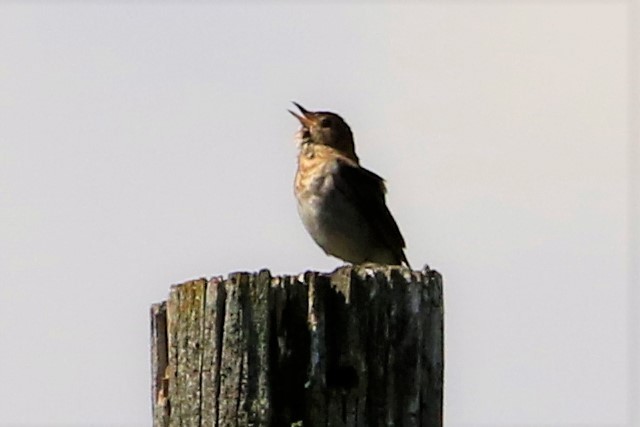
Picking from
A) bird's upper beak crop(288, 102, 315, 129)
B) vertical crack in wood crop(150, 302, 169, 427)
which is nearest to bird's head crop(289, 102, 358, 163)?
bird's upper beak crop(288, 102, 315, 129)

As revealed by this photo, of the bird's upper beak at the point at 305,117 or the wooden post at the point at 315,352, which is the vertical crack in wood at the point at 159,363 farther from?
the bird's upper beak at the point at 305,117

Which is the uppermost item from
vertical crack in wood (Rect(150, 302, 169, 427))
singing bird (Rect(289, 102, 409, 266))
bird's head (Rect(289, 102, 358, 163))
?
bird's head (Rect(289, 102, 358, 163))

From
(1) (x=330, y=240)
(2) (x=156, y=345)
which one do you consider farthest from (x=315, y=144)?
(2) (x=156, y=345)

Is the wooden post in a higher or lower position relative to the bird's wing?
lower

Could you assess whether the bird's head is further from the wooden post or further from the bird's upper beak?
the wooden post

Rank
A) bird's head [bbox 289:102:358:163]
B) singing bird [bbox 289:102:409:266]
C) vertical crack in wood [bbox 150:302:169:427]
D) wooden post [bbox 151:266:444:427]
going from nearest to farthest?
wooden post [bbox 151:266:444:427] < vertical crack in wood [bbox 150:302:169:427] < singing bird [bbox 289:102:409:266] < bird's head [bbox 289:102:358:163]

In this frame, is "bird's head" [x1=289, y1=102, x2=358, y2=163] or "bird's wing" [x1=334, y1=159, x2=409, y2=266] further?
"bird's head" [x1=289, y1=102, x2=358, y2=163]

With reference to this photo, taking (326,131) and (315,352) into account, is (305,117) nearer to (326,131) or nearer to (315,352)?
(326,131)

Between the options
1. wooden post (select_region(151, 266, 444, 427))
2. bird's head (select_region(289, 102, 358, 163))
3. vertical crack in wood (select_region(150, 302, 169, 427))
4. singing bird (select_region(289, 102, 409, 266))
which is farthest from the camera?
bird's head (select_region(289, 102, 358, 163))
